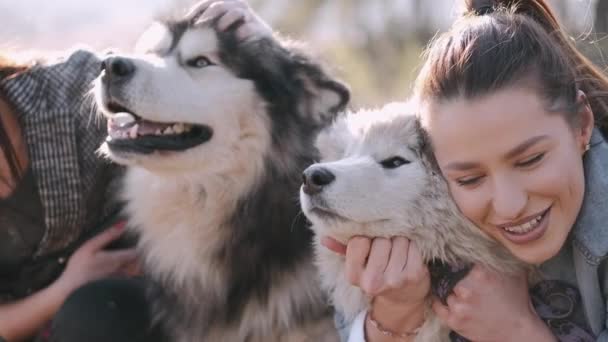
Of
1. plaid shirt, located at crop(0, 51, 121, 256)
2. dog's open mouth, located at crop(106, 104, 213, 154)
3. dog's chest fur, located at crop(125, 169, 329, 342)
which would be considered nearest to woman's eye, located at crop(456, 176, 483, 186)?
dog's chest fur, located at crop(125, 169, 329, 342)

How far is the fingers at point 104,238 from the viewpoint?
2.35 m

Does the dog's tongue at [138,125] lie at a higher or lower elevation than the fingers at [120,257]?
higher

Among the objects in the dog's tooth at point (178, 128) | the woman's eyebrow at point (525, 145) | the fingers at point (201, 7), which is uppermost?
the fingers at point (201, 7)

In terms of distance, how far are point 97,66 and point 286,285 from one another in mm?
914

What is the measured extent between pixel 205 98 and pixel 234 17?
255mm

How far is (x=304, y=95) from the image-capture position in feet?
7.27

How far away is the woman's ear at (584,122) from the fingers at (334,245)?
552 millimetres

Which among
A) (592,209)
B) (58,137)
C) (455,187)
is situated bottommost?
(592,209)

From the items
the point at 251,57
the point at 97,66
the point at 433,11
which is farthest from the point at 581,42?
the point at 433,11

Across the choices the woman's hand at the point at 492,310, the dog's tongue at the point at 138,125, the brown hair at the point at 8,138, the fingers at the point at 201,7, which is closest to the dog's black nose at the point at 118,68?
the dog's tongue at the point at 138,125

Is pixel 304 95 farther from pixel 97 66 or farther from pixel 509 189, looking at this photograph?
pixel 509 189

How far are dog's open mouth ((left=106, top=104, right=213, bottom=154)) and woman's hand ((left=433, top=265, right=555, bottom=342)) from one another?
2.83 feet

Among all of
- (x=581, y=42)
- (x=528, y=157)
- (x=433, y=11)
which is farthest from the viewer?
(x=433, y=11)

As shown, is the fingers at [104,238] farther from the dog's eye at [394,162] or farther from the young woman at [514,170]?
the dog's eye at [394,162]
